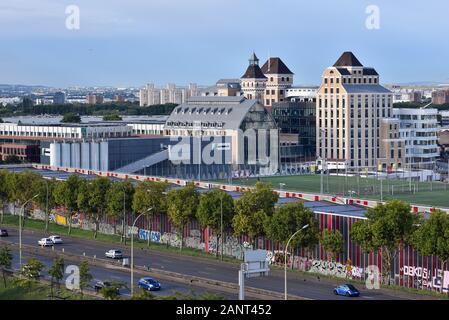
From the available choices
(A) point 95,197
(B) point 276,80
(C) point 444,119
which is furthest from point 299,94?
(A) point 95,197

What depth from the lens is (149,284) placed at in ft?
111

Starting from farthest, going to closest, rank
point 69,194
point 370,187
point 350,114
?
point 350,114 → point 370,187 → point 69,194

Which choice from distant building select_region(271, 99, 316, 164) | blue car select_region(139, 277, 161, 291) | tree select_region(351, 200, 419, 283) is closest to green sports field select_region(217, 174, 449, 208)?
tree select_region(351, 200, 419, 283)

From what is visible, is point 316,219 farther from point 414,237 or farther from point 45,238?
point 45,238

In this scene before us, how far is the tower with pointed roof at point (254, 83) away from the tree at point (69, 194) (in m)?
39.5

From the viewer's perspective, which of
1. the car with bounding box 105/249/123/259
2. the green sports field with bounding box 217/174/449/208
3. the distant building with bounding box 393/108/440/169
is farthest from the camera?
the distant building with bounding box 393/108/440/169

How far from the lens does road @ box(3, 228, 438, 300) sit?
33.4 m

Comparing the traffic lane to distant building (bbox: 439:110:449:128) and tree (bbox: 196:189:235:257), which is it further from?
distant building (bbox: 439:110:449:128)

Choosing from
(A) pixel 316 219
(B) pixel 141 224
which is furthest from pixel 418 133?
(A) pixel 316 219

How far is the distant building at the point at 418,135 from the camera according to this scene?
260 feet

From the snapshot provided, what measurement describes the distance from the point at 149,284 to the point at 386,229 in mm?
7581

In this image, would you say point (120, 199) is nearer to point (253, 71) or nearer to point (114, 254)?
point (114, 254)

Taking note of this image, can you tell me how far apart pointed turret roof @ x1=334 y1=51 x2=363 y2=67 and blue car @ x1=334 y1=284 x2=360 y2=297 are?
46921 millimetres
